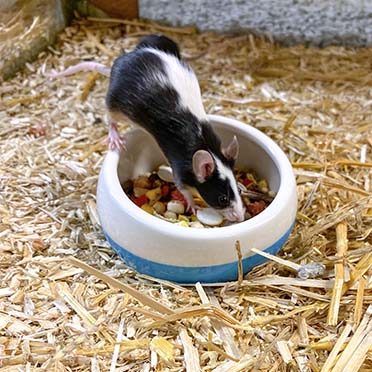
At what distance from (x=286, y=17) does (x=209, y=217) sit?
5.60 feet

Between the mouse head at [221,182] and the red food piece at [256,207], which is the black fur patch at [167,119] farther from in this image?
the red food piece at [256,207]

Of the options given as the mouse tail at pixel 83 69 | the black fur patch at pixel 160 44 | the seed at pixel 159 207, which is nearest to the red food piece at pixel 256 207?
the seed at pixel 159 207

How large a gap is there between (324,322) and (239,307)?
274 mm

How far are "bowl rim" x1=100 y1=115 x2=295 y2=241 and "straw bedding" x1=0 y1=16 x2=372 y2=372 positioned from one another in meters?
A: 0.18

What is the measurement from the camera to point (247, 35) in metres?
3.81

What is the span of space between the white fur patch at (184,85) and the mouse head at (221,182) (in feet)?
0.66

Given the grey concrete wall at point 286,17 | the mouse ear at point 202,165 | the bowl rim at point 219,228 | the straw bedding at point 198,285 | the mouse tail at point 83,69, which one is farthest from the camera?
the grey concrete wall at point 286,17

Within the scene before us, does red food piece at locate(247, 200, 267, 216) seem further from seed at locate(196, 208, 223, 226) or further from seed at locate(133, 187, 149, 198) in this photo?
seed at locate(133, 187, 149, 198)

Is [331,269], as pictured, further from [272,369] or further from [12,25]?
[12,25]

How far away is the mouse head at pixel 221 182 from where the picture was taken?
2.40m

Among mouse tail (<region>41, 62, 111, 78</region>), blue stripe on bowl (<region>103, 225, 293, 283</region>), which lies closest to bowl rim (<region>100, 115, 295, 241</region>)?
blue stripe on bowl (<region>103, 225, 293, 283</region>)

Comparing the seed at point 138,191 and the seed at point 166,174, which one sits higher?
the seed at point 138,191

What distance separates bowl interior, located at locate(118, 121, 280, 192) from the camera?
2.59 meters

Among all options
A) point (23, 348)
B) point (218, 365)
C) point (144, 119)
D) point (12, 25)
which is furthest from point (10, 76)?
point (218, 365)
